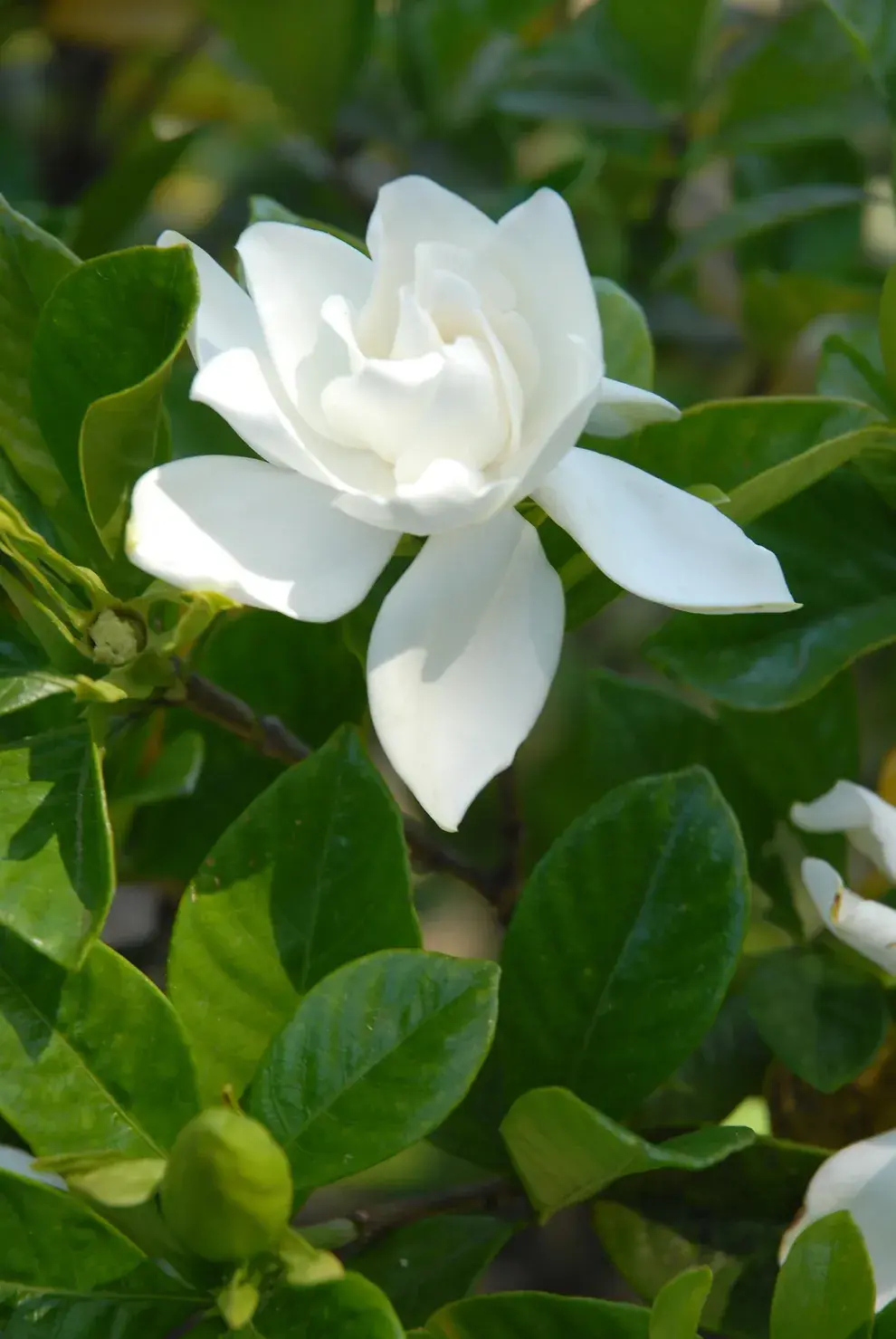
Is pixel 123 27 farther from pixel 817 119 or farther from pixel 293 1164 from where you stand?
pixel 293 1164

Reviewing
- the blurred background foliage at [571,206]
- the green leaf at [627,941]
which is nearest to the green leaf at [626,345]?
the blurred background foliage at [571,206]

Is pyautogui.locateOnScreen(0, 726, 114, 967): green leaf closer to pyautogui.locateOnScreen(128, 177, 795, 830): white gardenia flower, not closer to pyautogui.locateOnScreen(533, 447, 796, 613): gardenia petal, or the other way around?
pyautogui.locateOnScreen(128, 177, 795, 830): white gardenia flower

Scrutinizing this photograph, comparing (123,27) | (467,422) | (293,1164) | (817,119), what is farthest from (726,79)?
(293,1164)

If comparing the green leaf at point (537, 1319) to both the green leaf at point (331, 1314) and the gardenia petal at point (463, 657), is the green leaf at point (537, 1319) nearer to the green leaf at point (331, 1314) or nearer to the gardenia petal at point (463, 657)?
the green leaf at point (331, 1314)

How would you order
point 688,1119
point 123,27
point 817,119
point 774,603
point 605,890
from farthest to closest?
point 123,27 → point 817,119 → point 688,1119 → point 605,890 → point 774,603

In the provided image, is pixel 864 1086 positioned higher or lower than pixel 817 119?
lower

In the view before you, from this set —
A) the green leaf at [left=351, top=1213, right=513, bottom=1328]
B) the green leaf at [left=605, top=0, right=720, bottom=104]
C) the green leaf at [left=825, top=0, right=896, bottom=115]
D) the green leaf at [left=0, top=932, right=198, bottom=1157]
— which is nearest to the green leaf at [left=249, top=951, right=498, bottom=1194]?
the green leaf at [left=0, top=932, right=198, bottom=1157]
